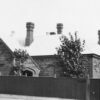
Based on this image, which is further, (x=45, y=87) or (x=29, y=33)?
(x=29, y=33)

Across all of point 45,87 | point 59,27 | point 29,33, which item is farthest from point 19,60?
point 59,27

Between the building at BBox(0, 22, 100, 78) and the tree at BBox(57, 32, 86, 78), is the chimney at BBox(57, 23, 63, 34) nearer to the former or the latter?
the building at BBox(0, 22, 100, 78)

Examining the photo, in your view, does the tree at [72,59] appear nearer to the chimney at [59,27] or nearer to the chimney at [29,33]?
the chimney at [29,33]

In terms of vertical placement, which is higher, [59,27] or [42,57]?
[59,27]

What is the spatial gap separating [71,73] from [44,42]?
16.6 m

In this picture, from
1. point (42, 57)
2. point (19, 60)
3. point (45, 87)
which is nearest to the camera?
point (45, 87)

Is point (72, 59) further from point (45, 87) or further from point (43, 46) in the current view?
point (43, 46)

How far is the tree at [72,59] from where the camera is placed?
2881 cm

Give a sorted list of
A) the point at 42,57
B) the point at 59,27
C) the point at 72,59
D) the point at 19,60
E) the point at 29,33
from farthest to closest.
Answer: the point at 59,27, the point at 29,33, the point at 42,57, the point at 19,60, the point at 72,59

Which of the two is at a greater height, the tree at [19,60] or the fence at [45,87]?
the tree at [19,60]

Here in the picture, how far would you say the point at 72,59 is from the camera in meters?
29.0

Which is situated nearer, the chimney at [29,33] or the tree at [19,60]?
the tree at [19,60]

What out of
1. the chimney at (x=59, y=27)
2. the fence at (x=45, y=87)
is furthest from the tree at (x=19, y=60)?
the chimney at (x=59, y=27)

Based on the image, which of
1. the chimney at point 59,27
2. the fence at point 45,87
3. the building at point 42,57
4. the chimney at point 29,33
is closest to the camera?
the fence at point 45,87
